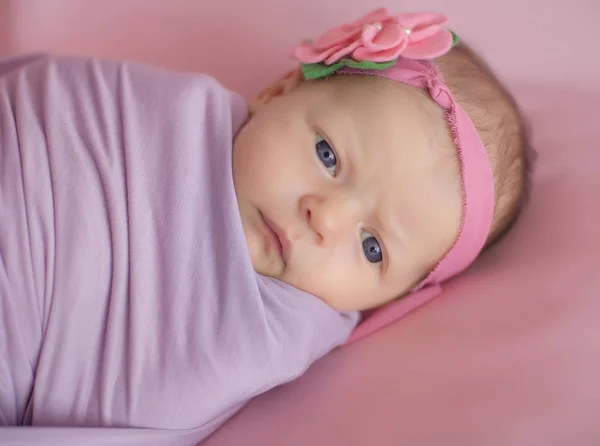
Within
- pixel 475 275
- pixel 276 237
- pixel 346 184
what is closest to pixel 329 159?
pixel 346 184

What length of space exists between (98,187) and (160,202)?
0.30 feet

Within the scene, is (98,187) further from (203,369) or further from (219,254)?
(203,369)

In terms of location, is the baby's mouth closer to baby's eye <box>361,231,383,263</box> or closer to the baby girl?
the baby girl

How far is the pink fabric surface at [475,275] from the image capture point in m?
0.84

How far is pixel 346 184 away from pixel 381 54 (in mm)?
223

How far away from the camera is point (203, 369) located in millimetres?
880

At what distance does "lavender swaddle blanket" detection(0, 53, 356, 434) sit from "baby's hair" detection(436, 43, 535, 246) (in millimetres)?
422

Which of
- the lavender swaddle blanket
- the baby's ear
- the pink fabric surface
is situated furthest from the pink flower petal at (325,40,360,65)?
the pink fabric surface

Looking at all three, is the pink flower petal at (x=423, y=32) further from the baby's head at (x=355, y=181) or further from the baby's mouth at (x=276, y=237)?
the baby's mouth at (x=276, y=237)

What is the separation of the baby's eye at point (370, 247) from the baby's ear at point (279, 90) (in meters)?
0.32

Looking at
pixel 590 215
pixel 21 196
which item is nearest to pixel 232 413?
pixel 21 196

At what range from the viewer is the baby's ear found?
1135mm

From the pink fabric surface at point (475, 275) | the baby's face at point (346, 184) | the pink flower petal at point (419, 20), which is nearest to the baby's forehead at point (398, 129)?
the baby's face at point (346, 184)

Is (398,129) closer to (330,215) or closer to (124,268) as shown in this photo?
(330,215)
